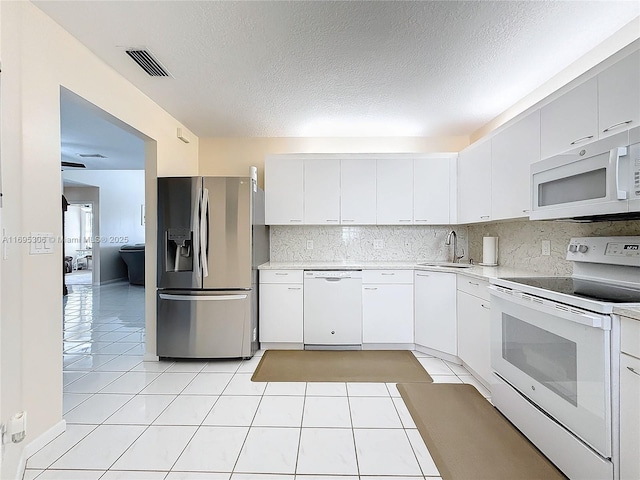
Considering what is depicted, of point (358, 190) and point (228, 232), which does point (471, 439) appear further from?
point (358, 190)

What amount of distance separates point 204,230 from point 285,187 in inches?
44.2

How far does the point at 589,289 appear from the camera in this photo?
5.69ft

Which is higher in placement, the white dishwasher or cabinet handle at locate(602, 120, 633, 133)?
cabinet handle at locate(602, 120, 633, 133)

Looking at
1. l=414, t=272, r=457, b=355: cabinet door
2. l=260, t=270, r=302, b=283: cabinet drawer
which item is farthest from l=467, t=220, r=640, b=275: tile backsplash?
l=260, t=270, r=302, b=283: cabinet drawer

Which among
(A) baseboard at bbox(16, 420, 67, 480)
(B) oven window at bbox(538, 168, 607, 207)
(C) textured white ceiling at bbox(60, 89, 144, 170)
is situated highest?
(C) textured white ceiling at bbox(60, 89, 144, 170)

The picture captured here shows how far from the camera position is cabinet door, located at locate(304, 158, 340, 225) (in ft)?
12.2

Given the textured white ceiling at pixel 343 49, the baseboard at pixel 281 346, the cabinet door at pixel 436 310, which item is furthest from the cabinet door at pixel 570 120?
the baseboard at pixel 281 346

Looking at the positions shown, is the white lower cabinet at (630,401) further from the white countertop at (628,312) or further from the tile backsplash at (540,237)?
the tile backsplash at (540,237)

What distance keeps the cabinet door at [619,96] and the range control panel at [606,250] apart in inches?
25.7

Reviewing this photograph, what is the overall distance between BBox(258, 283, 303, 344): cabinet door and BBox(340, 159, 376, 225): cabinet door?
1.07 metres

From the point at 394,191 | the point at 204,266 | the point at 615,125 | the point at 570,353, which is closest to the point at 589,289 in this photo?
the point at 570,353

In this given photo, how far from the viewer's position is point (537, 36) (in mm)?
2047

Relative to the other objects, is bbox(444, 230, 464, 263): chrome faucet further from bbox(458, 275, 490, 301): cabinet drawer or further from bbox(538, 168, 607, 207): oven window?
bbox(538, 168, 607, 207): oven window

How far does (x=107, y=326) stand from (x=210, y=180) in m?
2.82
